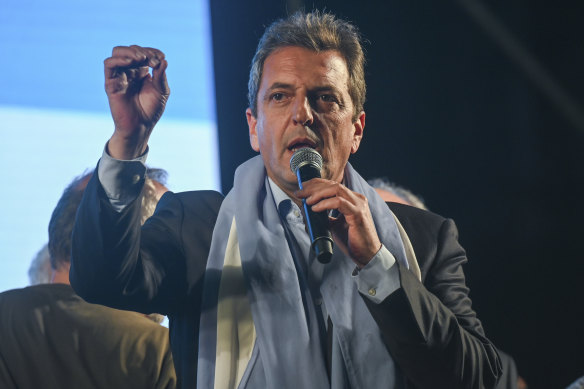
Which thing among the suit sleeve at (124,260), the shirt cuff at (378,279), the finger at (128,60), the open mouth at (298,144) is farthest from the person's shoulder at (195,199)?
the shirt cuff at (378,279)

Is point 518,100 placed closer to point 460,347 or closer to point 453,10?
point 453,10

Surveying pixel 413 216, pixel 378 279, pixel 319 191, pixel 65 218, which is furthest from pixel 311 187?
pixel 65 218

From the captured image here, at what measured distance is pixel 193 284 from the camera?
73.1 inches

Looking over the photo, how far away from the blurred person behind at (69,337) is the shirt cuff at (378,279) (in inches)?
24.2

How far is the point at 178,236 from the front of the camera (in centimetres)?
190

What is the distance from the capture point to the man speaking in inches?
64.6

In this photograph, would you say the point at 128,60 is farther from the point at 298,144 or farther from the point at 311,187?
the point at 311,187

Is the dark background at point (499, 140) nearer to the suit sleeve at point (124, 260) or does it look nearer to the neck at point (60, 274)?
the suit sleeve at point (124, 260)

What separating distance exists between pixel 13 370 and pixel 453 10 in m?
2.23

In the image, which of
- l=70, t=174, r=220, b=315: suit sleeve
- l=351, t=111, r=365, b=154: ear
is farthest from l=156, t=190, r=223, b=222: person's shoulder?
l=351, t=111, r=365, b=154: ear

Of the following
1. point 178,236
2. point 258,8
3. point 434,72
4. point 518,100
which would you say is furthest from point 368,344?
point 518,100

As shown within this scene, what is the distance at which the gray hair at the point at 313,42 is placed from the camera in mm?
2098

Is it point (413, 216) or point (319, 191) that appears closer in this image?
point (319, 191)

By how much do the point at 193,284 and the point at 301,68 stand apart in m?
0.72
